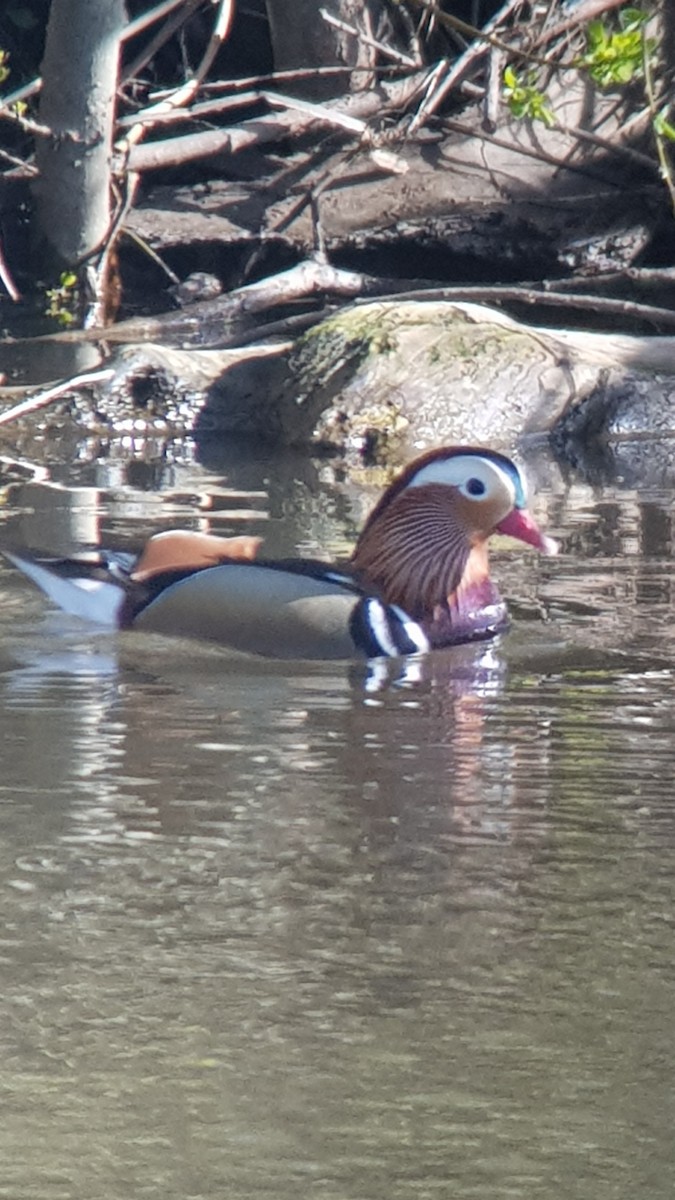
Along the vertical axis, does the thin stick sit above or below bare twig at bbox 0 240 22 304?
above

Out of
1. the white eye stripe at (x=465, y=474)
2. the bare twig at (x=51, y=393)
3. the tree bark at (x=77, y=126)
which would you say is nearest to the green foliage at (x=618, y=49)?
the white eye stripe at (x=465, y=474)

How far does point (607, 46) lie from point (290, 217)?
15.0 feet

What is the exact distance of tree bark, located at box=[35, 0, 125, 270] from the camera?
11.1m

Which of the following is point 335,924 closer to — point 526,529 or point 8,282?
point 526,529

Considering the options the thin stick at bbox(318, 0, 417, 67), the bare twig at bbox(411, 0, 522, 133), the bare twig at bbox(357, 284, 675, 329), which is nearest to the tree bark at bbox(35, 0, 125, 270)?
the thin stick at bbox(318, 0, 417, 67)

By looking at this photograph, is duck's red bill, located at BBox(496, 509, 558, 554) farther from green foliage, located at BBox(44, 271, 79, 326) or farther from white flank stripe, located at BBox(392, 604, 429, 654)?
green foliage, located at BBox(44, 271, 79, 326)

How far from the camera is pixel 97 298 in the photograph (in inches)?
470

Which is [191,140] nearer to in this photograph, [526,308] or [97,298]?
[97,298]


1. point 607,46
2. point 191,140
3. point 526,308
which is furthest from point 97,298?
point 607,46

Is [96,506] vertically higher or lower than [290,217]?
lower

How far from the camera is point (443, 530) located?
18.2 ft

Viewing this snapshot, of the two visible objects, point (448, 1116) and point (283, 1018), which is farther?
point (283, 1018)

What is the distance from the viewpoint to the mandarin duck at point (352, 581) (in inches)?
200

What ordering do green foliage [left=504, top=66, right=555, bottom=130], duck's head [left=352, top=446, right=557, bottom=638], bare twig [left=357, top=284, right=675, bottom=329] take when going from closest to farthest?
duck's head [left=352, top=446, right=557, bottom=638] → green foliage [left=504, top=66, right=555, bottom=130] → bare twig [left=357, top=284, right=675, bottom=329]
